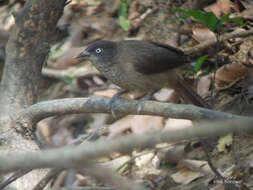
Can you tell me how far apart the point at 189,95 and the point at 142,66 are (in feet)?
1.96

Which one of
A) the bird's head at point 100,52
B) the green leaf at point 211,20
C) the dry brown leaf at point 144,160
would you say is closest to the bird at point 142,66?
the bird's head at point 100,52

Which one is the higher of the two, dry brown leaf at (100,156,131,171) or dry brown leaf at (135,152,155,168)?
dry brown leaf at (135,152,155,168)

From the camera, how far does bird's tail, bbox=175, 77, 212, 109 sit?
3777mm

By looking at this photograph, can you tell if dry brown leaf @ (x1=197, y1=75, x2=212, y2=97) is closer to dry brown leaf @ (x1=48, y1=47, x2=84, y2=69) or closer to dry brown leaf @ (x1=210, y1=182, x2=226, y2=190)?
dry brown leaf @ (x1=210, y1=182, x2=226, y2=190)

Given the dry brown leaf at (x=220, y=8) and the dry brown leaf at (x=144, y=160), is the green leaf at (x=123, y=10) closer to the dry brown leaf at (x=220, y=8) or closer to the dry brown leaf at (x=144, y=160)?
the dry brown leaf at (x=220, y=8)

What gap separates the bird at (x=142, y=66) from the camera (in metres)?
3.72

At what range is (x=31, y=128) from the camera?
3674 mm

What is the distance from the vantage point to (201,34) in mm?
4785

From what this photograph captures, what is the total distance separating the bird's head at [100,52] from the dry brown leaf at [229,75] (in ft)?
4.14

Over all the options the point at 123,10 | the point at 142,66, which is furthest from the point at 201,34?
the point at 123,10

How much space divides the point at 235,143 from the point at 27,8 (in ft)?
8.40

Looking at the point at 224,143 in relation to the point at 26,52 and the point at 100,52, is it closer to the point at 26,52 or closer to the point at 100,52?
the point at 100,52

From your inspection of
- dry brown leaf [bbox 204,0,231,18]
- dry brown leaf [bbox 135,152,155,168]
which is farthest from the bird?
dry brown leaf [bbox 204,0,231,18]

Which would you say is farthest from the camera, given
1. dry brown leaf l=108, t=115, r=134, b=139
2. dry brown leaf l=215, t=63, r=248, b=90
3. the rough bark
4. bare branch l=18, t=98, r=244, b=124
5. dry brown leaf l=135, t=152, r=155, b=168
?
dry brown leaf l=108, t=115, r=134, b=139
